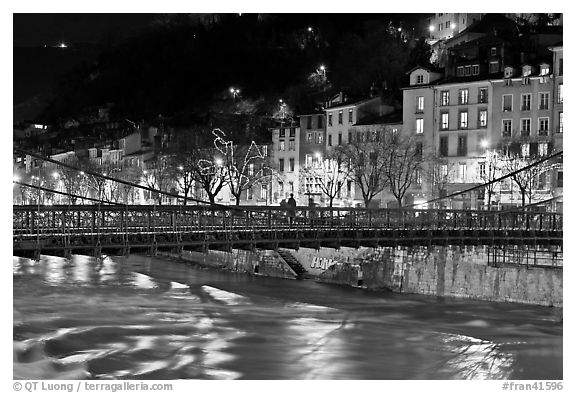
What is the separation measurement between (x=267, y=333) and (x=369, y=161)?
93.7 ft

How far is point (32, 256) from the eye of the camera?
25.0 m

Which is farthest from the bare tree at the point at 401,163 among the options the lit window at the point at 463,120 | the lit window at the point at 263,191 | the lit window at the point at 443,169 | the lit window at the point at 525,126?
the lit window at the point at 263,191

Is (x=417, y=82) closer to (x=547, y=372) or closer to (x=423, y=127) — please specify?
(x=423, y=127)

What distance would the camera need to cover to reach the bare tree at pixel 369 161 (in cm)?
5528

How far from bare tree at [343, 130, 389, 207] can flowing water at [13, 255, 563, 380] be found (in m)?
16.0

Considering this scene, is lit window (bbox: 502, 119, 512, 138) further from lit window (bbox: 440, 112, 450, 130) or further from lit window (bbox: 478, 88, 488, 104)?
lit window (bbox: 440, 112, 450, 130)

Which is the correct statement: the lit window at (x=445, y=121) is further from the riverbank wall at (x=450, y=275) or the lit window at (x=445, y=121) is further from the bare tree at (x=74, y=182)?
the bare tree at (x=74, y=182)

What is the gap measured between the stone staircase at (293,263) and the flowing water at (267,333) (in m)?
1.85

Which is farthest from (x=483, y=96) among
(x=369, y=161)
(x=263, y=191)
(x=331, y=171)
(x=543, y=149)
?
(x=263, y=191)

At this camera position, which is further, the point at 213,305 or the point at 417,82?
the point at 417,82

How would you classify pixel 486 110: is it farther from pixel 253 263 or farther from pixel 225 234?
pixel 225 234

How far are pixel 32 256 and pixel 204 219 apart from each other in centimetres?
1947

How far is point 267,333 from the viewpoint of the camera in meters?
29.6
